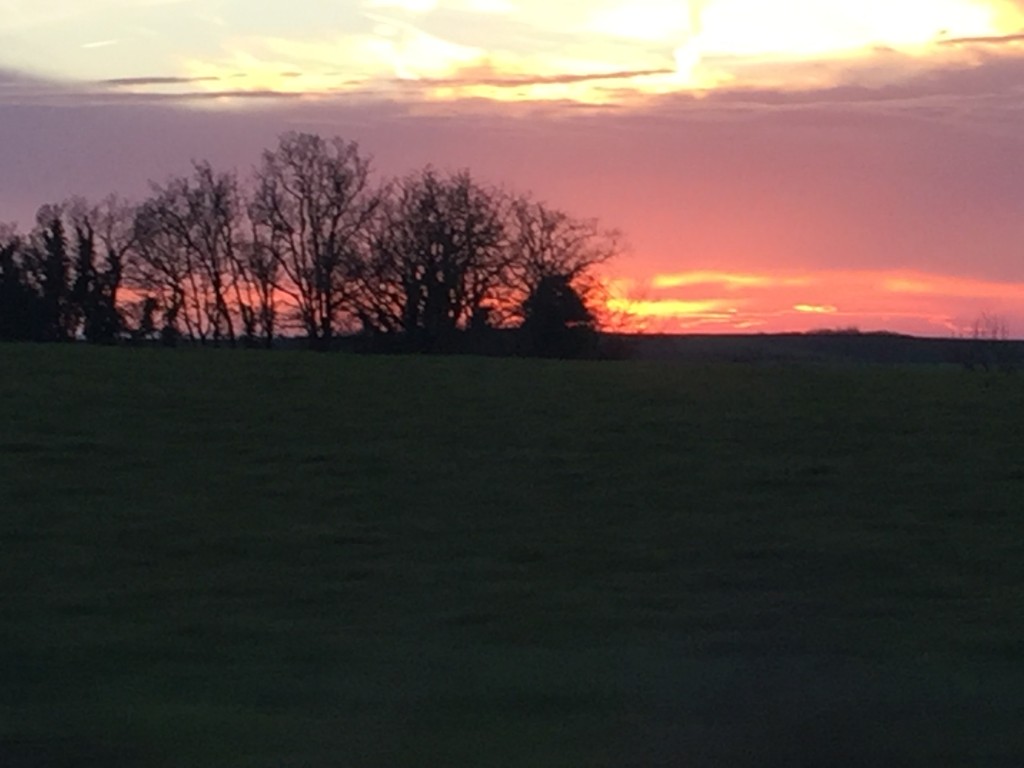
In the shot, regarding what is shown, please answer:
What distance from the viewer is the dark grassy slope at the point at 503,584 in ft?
22.4

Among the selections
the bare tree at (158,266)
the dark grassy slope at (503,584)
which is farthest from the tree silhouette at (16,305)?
the dark grassy slope at (503,584)

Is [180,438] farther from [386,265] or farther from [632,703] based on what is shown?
[386,265]

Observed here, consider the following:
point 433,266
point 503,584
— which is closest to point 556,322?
point 433,266

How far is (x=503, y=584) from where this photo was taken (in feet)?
34.2

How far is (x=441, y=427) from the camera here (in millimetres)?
18969

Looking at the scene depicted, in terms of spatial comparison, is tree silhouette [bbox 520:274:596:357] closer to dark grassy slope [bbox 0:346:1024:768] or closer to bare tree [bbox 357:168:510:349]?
bare tree [bbox 357:168:510:349]

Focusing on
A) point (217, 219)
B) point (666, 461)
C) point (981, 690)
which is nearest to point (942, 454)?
point (666, 461)

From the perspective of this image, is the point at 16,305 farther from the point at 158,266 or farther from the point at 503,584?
the point at 503,584

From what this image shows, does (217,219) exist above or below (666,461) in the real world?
Result: above

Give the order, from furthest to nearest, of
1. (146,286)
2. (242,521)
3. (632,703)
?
(146,286) < (242,521) < (632,703)

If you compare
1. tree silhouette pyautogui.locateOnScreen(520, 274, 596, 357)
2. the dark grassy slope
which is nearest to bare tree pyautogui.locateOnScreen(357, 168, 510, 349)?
tree silhouette pyautogui.locateOnScreen(520, 274, 596, 357)

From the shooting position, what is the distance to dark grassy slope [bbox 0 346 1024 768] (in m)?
6.84

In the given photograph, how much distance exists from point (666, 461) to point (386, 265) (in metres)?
57.3

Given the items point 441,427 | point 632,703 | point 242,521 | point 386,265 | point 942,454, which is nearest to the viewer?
point 632,703
